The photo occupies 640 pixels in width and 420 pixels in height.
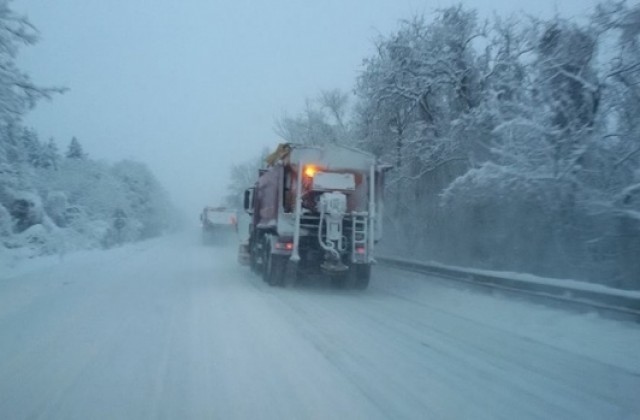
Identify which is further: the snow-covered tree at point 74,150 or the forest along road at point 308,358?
the snow-covered tree at point 74,150

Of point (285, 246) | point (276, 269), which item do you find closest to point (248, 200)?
point (276, 269)

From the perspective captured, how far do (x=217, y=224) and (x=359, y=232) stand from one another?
32.4m

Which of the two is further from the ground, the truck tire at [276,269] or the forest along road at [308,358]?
the truck tire at [276,269]

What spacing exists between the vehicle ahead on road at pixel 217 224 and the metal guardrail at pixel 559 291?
3125 cm

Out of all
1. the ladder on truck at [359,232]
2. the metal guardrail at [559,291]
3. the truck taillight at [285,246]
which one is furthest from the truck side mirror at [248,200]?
the metal guardrail at [559,291]

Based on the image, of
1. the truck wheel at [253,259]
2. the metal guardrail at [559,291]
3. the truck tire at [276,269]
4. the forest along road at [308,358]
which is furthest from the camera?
the truck wheel at [253,259]

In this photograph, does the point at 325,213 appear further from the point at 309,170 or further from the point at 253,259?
the point at 253,259

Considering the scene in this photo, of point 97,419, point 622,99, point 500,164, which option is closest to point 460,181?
point 500,164

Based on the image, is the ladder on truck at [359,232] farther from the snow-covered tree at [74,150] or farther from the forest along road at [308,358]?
the snow-covered tree at [74,150]

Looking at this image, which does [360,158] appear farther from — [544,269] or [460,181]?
[544,269]

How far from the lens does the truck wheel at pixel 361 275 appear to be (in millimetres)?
14648

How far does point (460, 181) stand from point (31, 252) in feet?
67.1

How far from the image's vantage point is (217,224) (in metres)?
45.2

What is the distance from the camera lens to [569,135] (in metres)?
15.2
